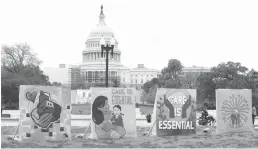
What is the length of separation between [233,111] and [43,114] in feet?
24.1

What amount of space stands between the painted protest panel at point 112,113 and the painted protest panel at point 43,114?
3.28 feet

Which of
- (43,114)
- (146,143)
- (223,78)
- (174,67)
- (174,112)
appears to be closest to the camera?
(146,143)

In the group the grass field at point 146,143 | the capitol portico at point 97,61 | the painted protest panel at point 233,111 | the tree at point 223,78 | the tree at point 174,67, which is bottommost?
the grass field at point 146,143

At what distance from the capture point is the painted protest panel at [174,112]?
14328 millimetres

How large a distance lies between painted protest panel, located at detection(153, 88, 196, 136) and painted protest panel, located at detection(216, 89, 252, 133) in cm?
134

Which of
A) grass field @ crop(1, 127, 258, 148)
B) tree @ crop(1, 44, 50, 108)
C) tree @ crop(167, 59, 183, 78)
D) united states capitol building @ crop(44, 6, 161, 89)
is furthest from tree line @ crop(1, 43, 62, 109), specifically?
united states capitol building @ crop(44, 6, 161, 89)

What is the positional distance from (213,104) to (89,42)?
289 feet

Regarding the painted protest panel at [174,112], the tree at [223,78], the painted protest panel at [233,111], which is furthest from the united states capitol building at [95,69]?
the painted protest panel at [174,112]

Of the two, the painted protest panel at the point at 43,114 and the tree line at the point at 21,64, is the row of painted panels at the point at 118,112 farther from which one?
the tree line at the point at 21,64

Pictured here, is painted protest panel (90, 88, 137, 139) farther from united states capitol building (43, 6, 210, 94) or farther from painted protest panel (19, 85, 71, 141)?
united states capitol building (43, 6, 210, 94)

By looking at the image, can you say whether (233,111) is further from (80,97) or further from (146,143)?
(80,97)

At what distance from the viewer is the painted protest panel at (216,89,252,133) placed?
15555 mm

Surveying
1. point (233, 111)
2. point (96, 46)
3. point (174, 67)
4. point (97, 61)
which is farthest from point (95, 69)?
point (233, 111)

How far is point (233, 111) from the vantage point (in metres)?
15.7
